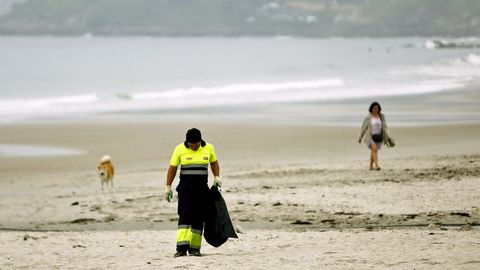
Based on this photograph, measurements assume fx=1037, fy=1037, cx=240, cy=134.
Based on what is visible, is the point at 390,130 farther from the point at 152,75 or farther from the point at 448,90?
the point at 152,75

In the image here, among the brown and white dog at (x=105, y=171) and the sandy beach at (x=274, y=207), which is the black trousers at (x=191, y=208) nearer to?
the sandy beach at (x=274, y=207)

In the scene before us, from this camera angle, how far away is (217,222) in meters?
9.78

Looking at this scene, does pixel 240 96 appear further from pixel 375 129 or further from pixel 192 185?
pixel 192 185

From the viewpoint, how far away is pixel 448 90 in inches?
1577

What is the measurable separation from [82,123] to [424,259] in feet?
70.6

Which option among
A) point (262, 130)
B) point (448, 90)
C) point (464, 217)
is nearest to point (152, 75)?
point (448, 90)

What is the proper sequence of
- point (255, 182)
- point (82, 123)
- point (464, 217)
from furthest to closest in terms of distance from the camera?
point (82, 123) → point (255, 182) → point (464, 217)

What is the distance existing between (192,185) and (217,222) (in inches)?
18.4

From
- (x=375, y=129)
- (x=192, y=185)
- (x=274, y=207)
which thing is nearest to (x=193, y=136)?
(x=192, y=185)

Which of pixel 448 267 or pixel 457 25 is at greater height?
pixel 457 25

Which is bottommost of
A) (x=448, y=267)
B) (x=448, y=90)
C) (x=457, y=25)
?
(x=448, y=267)

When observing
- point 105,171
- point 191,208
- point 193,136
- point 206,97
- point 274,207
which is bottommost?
point 274,207

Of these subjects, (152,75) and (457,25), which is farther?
(457,25)

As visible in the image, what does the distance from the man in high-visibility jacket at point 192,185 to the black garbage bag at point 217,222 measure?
0.21ft
